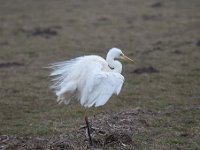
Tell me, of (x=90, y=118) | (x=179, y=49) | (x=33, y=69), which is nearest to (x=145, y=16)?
(x=179, y=49)

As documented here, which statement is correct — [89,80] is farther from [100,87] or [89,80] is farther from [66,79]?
[66,79]

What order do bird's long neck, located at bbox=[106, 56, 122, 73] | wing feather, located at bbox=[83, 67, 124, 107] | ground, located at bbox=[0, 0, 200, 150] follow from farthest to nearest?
ground, located at bbox=[0, 0, 200, 150] < bird's long neck, located at bbox=[106, 56, 122, 73] < wing feather, located at bbox=[83, 67, 124, 107]

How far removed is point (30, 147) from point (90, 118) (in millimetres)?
2221

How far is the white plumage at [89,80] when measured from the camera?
7.73 m

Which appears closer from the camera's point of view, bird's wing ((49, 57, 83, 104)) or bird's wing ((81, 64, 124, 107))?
bird's wing ((81, 64, 124, 107))

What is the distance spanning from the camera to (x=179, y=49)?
17.0 m

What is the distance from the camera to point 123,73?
1447cm

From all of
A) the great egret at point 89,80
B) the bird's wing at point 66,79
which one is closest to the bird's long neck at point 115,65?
the great egret at point 89,80

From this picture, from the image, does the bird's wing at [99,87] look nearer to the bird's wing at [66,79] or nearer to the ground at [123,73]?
the bird's wing at [66,79]

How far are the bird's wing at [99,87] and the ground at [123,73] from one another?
2.48 ft

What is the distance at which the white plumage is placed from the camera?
25.4ft

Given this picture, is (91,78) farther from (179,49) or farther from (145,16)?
(145,16)

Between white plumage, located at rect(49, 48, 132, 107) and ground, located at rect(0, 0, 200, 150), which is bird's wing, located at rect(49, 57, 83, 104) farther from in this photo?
ground, located at rect(0, 0, 200, 150)

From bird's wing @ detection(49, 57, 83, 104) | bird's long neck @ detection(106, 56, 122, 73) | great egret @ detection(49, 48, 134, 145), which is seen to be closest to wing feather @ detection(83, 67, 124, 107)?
great egret @ detection(49, 48, 134, 145)
